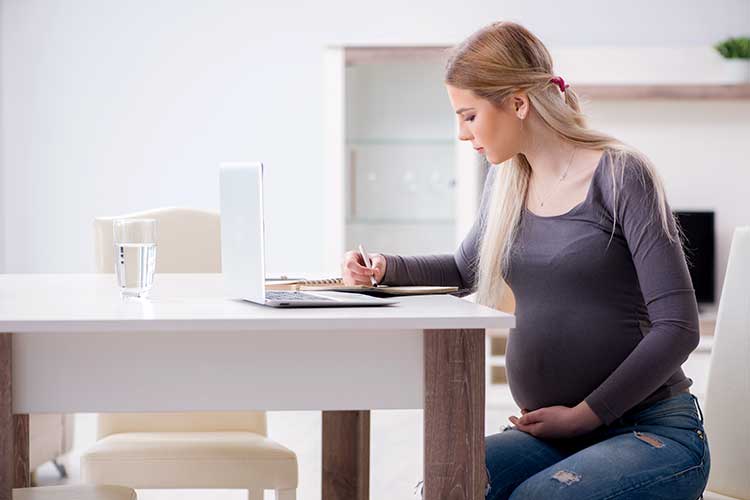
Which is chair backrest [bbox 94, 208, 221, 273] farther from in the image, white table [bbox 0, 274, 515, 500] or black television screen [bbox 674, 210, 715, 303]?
black television screen [bbox 674, 210, 715, 303]

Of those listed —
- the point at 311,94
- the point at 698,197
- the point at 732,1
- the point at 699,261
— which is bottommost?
the point at 699,261

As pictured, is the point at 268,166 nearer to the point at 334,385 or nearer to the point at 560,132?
the point at 560,132

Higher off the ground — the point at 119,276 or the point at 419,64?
the point at 419,64

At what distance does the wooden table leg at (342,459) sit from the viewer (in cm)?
202

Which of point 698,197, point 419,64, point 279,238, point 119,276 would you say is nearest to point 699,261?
point 698,197

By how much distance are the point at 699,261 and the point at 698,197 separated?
0.99 feet

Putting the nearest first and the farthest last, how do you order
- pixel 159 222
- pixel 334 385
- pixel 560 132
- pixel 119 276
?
pixel 334 385, pixel 119 276, pixel 560 132, pixel 159 222

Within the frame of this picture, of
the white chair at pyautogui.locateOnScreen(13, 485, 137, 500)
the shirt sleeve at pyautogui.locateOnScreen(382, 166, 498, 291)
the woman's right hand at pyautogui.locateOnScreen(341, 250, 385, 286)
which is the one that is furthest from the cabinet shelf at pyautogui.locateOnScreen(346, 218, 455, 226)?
the white chair at pyautogui.locateOnScreen(13, 485, 137, 500)

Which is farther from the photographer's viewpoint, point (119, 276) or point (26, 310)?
point (119, 276)

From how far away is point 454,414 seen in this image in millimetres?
1254

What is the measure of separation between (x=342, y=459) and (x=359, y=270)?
49 centimetres

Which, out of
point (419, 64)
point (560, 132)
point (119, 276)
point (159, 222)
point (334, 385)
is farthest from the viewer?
point (419, 64)

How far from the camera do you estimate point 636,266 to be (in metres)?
1.47

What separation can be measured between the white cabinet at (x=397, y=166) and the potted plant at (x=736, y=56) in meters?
1.15
